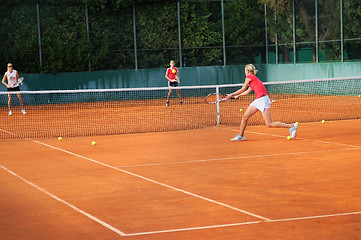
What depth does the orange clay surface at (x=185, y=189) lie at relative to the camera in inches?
243

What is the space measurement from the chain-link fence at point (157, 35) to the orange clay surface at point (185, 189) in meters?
16.5

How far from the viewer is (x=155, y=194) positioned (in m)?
7.89

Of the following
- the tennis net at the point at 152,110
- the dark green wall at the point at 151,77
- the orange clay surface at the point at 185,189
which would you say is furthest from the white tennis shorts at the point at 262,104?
the dark green wall at the point at 151,77

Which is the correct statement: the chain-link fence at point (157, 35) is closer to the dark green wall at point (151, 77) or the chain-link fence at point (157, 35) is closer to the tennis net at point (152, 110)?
the dark green wall at point (151, 77)

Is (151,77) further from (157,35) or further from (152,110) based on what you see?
(152,110)

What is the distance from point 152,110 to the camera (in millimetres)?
23062

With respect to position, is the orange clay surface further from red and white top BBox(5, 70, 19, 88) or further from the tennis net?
red and white top BBox(5, 70, 19, 88)

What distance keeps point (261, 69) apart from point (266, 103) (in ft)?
62.0

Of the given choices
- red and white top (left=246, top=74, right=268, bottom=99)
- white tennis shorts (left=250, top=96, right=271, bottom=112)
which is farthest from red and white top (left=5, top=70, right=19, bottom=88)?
white tennis shorts (left=250, top=96, right=271, bottom=112)

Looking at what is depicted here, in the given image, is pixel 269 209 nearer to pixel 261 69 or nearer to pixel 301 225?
pixel 301 225

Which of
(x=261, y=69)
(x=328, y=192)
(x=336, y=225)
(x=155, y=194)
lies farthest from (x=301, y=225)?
(x=261, y=69)

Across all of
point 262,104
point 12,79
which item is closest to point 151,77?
point 12,79

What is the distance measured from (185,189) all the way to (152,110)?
1497cm

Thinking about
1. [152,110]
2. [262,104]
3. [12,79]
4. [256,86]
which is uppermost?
[12,79]
